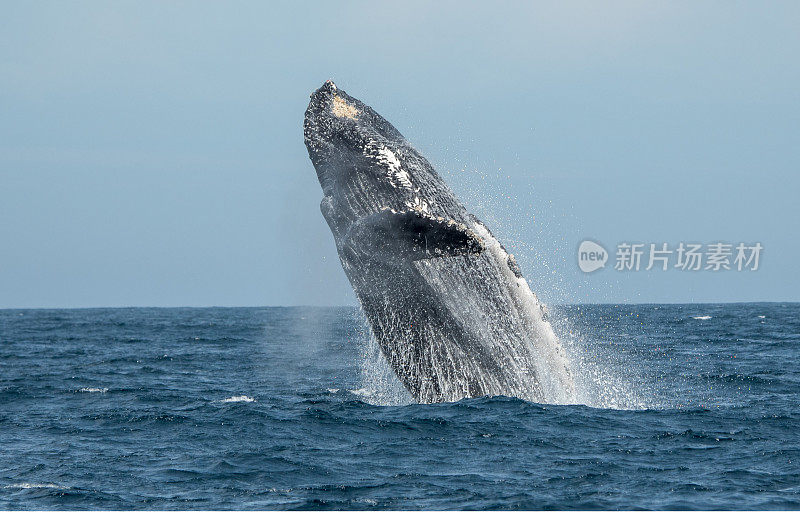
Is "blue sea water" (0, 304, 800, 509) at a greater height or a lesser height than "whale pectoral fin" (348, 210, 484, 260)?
lesser

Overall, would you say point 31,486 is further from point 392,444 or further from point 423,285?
point 423,285

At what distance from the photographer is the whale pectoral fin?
10156 millimetres

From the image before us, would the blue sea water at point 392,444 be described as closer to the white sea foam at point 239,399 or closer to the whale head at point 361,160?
the white sea foam at point 239,399

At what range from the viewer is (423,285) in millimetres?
11750

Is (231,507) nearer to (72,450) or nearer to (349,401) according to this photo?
(72,450)

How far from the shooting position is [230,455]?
35.2 feet

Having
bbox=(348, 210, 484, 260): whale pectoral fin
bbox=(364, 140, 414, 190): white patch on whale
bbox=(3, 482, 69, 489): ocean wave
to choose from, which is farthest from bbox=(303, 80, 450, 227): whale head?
bbox=(3, 482, 69, 489): ocean wave

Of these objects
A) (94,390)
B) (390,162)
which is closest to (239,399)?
(94,390)

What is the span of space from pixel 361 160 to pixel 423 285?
1865mm

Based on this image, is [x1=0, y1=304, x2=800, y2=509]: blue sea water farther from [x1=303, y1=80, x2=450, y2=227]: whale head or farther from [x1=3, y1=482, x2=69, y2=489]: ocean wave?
[x1=303, y1=80, x2=450, y2=227]: whale head

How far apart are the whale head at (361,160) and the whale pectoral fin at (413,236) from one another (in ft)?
2.49

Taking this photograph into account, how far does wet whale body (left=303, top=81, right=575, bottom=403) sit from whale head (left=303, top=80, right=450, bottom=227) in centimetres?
1

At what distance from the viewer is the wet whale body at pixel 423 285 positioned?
1181 centimetres

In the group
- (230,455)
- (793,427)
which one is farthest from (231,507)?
(793,427)
